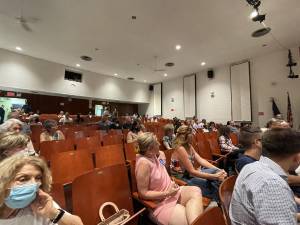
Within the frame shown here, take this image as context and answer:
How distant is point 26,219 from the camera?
38.4 inches

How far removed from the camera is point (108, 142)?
4.13 m

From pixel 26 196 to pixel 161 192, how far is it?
1.15m

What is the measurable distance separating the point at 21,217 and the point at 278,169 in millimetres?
1495

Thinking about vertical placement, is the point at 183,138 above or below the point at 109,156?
above

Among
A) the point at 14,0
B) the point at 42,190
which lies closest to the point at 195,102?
the point at 14,0

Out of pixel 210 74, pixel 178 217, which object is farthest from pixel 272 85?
pixel 178 217

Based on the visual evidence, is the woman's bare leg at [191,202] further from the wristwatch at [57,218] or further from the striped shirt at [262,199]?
the wristwatch at [57,218]

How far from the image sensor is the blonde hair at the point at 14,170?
972 mm

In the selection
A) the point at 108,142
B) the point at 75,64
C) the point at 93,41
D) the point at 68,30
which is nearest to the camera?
the point at 108,142

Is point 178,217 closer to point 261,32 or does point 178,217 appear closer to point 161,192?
point 161,192

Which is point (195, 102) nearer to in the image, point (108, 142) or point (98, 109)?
point (98, 109)

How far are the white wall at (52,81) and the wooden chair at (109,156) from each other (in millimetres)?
8498

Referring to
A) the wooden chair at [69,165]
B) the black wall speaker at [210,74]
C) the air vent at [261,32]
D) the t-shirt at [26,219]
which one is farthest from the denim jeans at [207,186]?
the black wall speaker at [210,74]

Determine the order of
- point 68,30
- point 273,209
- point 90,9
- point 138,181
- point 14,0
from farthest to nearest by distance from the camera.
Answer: point 68,30 < point 90,9 < point 14,0 < point 138,181 < point 273,209
